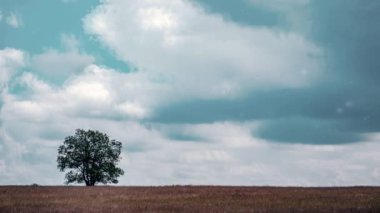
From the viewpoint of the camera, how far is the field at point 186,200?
101ft

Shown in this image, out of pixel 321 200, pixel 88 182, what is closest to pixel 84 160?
pixel 88 182

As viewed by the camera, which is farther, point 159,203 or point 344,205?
point 159,203

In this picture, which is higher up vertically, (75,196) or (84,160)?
(84,160)

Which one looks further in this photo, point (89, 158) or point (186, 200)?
point (89, 158)

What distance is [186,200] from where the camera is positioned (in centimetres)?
3741

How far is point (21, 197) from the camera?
134ft

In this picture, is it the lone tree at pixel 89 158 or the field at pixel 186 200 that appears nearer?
the field at pixel 186 200

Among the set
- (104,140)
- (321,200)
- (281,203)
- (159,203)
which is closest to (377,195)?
(321,200)

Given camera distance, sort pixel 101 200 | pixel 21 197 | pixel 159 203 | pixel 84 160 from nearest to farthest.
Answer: pixel 159 203, pixel 101 200, pixel 21 197, pixel 84 160

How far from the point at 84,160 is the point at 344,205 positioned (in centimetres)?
4550

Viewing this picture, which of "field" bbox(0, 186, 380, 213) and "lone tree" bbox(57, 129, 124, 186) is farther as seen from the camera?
"lone tree" bbox(57, 129, 124, 186)

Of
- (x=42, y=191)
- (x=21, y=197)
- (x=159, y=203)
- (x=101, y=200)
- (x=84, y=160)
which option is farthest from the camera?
(x=84, y=160)

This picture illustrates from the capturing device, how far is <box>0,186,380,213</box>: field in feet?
101

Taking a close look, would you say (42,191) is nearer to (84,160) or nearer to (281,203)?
(281,203)
